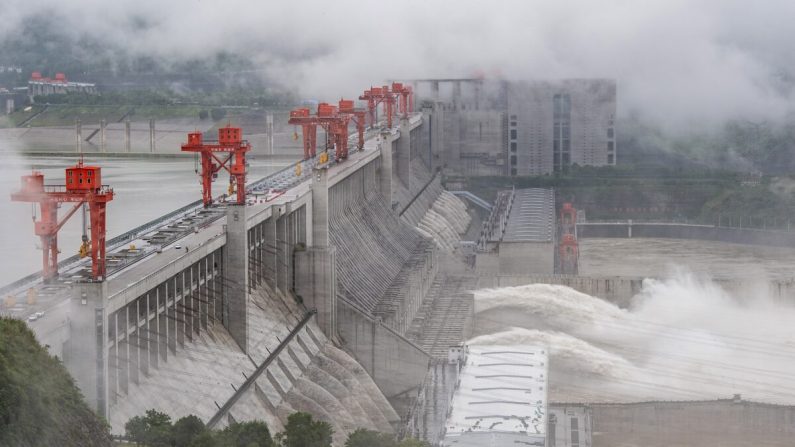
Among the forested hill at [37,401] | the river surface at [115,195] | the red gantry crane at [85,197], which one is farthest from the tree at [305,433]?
the river surface at [115,195]

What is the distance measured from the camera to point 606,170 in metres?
38.3

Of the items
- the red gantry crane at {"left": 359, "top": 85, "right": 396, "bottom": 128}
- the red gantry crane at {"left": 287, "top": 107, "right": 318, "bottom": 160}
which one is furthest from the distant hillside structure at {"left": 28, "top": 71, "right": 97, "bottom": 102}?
the red gantry crane at {"left": 359, "top": 85, "right": 396, "bottom": 128}

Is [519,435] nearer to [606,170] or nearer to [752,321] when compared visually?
[752,321]

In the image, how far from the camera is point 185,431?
35.2ft

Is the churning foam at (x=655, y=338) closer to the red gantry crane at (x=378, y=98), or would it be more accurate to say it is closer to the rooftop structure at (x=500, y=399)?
the rooftop structure at (x=500, y=399)

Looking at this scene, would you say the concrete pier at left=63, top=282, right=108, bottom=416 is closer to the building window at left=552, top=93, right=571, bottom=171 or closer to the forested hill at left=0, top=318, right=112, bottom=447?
the forested hill at left=0, top=318, right=112, bottom=447

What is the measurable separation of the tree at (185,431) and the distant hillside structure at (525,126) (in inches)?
1078

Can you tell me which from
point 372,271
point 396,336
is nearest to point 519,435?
point 396,336

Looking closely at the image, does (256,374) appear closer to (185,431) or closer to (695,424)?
(185,431)

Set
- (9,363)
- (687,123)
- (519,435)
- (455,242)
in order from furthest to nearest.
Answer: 1. (687,123)
2. (455,242)
3. (519,435)
4. (9,363)

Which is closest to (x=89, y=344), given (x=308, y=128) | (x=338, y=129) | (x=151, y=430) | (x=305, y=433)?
(x=151, y=430)

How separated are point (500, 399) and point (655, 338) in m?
7.24

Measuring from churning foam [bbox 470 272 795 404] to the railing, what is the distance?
2.99 metres

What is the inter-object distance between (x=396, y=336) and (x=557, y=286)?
657cm
